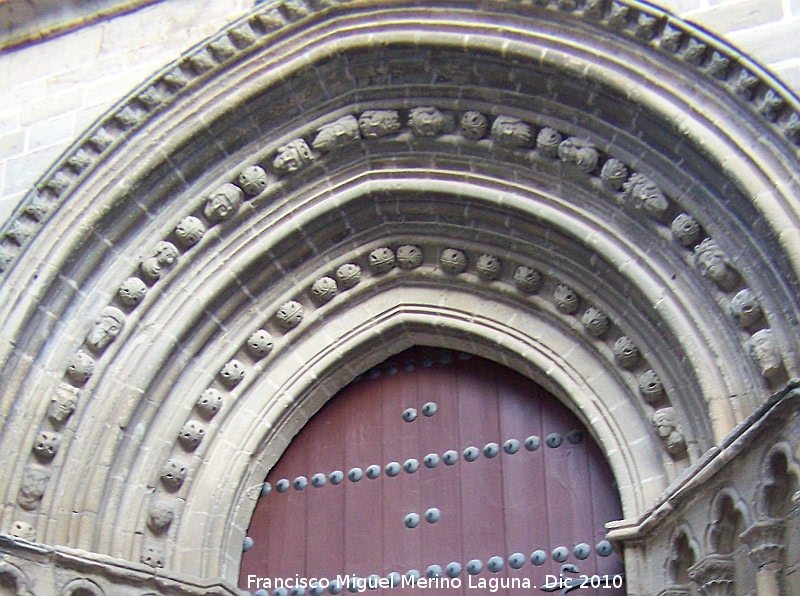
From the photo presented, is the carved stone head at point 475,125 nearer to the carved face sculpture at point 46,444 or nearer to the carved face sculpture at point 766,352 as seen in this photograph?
the carved face sculpture at point 766,352

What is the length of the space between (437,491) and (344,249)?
42.3 inches

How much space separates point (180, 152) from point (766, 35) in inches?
88.0

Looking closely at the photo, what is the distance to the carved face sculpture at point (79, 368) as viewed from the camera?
4.25 m

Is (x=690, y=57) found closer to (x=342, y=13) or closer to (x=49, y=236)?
(x=342, y=13)

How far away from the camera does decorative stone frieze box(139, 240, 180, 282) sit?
442cm

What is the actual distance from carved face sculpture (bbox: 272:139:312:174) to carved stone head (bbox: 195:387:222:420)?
3.09 ft

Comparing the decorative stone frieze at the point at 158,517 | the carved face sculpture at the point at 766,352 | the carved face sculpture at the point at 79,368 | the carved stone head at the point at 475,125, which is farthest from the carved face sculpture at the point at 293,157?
the carved face sculpture at the point at 766,352

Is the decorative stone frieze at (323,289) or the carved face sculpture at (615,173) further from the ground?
the carved face sculpture at (615,173)

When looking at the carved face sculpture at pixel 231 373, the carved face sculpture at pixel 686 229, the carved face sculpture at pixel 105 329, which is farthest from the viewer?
the carved face sculpture at pixel 231 373

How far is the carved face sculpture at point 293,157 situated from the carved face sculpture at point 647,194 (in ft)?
4.28

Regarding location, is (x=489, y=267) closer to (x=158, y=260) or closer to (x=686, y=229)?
(x=686, y=229)

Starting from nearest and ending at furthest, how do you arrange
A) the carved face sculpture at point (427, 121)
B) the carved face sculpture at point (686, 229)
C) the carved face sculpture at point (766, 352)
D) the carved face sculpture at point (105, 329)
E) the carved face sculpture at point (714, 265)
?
the carved face sculpture at point (766, 352), the carved face sculpture at point (714, 265), the carved face sculpture at point (686, 229), the carved face sculpture at point (105, 329), the carved face sculpture at point (427, 121)

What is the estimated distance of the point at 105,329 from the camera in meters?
4.32

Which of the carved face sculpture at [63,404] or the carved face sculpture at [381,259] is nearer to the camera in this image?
the carved face sculpture at [63,404]
